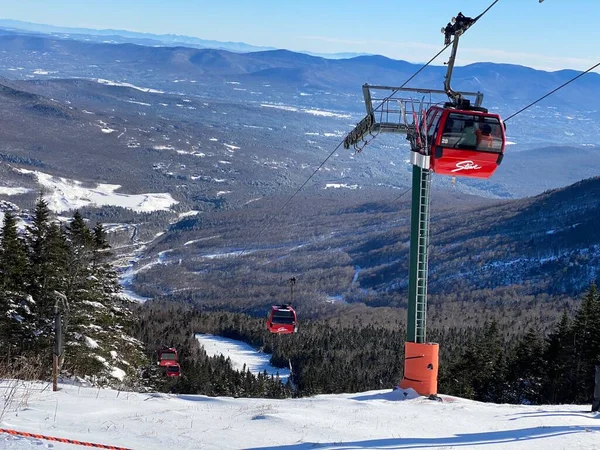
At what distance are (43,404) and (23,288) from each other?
12.7 m

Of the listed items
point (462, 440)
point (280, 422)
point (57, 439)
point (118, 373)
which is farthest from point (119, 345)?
point (462, 440)

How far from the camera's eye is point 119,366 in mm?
28062

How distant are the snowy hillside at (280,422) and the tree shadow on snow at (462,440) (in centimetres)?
2

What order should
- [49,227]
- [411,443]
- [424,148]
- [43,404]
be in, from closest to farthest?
[411,443], [43,404], [424,148], [49,227]

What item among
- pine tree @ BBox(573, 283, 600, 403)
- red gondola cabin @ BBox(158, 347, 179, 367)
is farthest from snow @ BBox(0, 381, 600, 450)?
red gondola cabin @ BBox(158, 347, 179, 367)

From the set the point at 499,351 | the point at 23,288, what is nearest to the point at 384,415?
the point at 23,288

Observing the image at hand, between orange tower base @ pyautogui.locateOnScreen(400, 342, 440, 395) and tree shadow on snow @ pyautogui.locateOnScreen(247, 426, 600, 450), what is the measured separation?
4.17 metres

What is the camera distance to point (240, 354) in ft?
271

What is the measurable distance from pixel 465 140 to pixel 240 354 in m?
68.5

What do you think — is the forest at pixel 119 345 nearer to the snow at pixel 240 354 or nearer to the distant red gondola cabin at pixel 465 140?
the snow at pixel 240 354

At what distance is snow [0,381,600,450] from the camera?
37.1 ft

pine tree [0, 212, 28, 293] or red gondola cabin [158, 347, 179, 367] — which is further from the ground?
pine tree [0, 212, 28, 293]

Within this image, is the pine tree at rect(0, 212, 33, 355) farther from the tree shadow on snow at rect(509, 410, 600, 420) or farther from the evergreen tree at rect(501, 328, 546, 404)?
the evergreen tree at rect(501, 328, 546, 404)

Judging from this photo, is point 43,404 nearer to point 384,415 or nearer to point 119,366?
point 384,415
